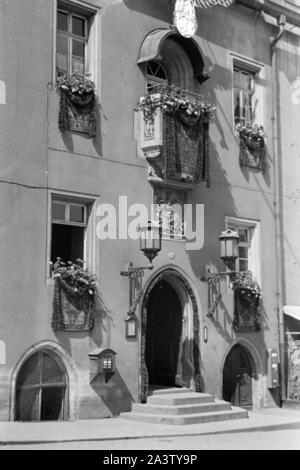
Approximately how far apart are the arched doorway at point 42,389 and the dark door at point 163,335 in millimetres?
3189

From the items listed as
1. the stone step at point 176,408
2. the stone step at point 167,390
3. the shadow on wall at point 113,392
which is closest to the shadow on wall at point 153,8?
the shadow on wall at point 113,392

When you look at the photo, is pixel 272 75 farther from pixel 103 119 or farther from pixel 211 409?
pixel 211 409

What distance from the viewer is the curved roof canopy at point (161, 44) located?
51.0 feet

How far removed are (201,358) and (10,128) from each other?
6474 mm

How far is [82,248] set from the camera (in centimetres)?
1476

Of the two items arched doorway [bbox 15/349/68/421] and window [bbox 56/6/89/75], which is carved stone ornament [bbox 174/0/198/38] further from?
arched doorway [bbox 15/349/68/421]

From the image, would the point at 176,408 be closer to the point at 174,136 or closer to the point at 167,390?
the point at 167,390

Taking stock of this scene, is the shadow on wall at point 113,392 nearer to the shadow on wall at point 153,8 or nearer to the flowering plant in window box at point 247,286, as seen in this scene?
the flowering plant in window box at point 247,286

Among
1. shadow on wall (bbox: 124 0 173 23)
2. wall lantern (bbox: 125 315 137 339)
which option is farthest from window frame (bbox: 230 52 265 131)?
wall lantern (bbox: 125 315 137 339)

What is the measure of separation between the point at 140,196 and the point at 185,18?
4088 millimetres

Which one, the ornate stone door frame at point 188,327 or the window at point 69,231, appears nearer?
the window at point 69,231

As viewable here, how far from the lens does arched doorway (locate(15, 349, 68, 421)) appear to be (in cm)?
1324
